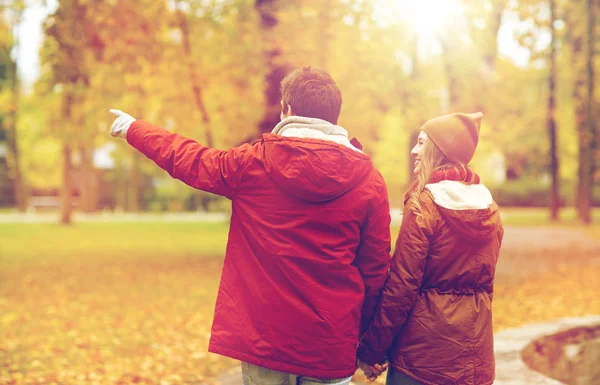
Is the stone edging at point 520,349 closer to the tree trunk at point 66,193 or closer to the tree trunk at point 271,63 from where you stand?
the tree trunk at point 271,63

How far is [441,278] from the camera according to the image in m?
2.94

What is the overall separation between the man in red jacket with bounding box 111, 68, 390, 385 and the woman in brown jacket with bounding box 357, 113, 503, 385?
0.33 meters

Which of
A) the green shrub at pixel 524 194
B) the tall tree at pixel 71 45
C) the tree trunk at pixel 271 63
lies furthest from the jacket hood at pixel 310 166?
the green shrub at pixel 524 194

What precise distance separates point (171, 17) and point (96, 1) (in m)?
1.54

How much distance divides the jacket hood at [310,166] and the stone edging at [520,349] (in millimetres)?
2605

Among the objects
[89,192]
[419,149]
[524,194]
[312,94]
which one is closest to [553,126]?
[524,194]

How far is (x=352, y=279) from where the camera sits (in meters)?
2.63

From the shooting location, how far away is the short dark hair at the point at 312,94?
2578 mm

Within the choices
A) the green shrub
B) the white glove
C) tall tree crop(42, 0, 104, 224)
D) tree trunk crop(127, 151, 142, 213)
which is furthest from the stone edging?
the green shrub

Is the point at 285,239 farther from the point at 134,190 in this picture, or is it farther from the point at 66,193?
the point at 134,190

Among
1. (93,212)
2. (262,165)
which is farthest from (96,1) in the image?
(93,212)

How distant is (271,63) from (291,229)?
367 inches

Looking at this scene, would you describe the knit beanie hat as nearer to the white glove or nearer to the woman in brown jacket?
the woman in brown jacket

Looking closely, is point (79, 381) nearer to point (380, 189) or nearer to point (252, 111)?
point (380, 189)
